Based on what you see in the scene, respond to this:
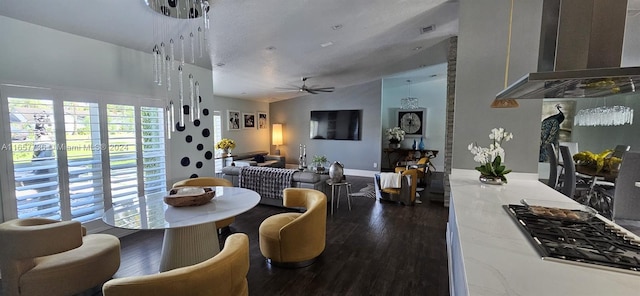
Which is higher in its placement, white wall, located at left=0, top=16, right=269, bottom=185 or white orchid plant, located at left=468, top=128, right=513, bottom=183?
white wall, located at left=0, top=16, right=269, bottom=185

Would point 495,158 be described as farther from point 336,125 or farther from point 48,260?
point 336,125

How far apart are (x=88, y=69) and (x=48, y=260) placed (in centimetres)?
213

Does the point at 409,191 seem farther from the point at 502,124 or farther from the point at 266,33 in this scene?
the point at 266,33

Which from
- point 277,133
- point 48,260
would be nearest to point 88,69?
point 48,260

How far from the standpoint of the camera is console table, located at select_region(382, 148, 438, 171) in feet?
25.7

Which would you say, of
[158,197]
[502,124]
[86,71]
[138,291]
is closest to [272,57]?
[86,71]

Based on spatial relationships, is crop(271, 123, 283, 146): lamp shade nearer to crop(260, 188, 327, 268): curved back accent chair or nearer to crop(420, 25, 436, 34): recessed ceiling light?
crop(420, 25, 436, 34): recessed ceiling light

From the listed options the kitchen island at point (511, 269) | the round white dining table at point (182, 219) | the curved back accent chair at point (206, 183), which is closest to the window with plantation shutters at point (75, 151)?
the round white dining table at point (182, 219)

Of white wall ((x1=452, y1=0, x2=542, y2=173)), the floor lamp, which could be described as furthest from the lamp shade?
white wall ((x1=452, y1=0, x2=542, y2=173))

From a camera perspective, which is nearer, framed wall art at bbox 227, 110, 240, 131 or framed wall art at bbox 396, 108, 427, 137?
framed wall art at bbox 227, 110, 240, 131

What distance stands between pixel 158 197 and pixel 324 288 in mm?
1841

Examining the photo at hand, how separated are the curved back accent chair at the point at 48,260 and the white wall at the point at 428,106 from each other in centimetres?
711

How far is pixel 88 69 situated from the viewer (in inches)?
117

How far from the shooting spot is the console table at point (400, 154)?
783 cm
